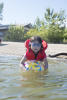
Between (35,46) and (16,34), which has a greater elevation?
(35,46)

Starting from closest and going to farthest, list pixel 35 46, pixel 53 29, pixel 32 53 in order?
pixel 35 46 < pixel 32 53 < pixel 53 29

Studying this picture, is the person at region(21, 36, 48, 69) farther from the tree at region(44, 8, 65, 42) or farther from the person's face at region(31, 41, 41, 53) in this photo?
the tree at region(44, 8, 65, 42)

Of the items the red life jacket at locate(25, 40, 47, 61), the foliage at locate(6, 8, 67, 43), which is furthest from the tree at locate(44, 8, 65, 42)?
the red life jacket at locate(25, 40, 47, 61)

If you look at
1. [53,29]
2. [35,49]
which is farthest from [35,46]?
[53,29]

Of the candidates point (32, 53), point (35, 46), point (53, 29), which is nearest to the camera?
point (35, 46)

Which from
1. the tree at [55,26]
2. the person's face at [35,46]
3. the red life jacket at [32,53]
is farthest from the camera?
the tree at [55,26]

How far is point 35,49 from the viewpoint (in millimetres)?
4738

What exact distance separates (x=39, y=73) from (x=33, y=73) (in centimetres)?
14

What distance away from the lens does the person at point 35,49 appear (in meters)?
4.62

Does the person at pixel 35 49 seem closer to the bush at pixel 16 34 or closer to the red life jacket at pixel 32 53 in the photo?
the red life jacket at pixel 32 53

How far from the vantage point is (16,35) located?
3456 cm

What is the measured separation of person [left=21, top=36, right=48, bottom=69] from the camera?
4617 mm

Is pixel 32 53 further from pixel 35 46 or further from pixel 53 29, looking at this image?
pixel 53 29

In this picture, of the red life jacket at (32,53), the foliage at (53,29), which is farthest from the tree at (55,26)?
the red life jacket at (32,53)
